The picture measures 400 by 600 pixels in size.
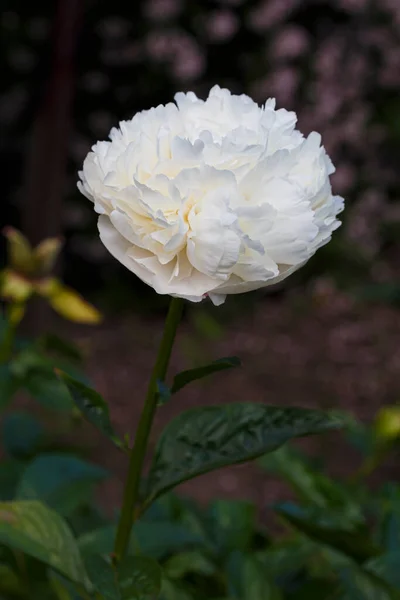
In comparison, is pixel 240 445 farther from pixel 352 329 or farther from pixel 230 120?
pixel 352 329

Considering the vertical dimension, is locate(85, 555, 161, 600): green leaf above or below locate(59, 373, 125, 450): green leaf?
below

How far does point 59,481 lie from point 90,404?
0.34 meters

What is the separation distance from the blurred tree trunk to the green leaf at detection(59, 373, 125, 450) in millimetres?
2546

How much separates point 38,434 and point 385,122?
377 cm

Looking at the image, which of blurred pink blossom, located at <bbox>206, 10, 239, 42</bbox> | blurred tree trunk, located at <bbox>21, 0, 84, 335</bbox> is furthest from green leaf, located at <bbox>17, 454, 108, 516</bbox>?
blurred pink blossom, located at <bbox>206, 10, 239, 42</bbox>

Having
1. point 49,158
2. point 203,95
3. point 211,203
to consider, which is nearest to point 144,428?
point 211,203

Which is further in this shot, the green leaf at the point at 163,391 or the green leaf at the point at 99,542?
the green leaf at the point at 99,542

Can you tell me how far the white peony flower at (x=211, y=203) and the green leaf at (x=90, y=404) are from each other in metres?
0.12

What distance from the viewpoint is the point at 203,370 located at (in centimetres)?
61

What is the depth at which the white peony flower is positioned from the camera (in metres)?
0.55

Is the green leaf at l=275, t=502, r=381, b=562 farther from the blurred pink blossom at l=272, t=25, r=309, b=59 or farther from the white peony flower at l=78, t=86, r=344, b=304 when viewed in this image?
the blurred pink blossom at l=272, t=25, r=309, b=59

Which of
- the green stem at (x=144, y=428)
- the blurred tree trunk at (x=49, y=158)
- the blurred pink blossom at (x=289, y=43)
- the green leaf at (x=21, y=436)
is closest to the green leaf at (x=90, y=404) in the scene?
the green stem at (x=144, y=428)

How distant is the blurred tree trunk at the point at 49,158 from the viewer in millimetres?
3176

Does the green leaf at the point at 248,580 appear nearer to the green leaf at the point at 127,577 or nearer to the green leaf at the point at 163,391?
the green leaf at the point at 127,577
